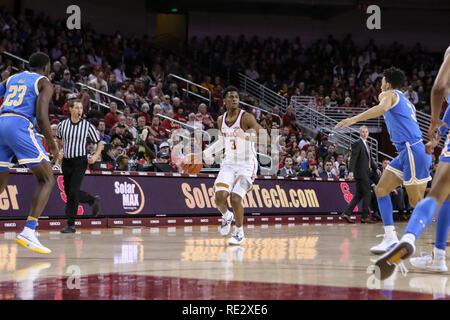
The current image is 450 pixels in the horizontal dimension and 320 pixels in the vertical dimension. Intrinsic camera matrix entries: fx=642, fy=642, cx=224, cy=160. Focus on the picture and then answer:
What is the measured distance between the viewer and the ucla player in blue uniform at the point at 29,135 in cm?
738

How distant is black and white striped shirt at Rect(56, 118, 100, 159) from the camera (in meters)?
11.4

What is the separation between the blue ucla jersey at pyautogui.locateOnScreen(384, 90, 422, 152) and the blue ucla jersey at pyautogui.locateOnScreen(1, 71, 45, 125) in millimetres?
4300

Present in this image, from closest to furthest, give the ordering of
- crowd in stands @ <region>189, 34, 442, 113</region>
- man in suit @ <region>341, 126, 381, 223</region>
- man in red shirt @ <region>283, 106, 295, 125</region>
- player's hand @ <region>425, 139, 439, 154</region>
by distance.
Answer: player's hand @ <region>425, 139, 439, 154</region> < man in suit @ <region>341, 126, 381, 223</region> < man in red shirt @ <region>283, 106, 295, 125</region> < crowd in stands @ <region>189, 34, 442, 113</region>

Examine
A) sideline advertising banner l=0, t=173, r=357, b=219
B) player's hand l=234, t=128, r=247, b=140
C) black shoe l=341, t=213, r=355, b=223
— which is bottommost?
black shoe l=341, t=213, r=355, b=223

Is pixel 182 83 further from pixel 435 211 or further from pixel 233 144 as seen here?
pixel 435 211

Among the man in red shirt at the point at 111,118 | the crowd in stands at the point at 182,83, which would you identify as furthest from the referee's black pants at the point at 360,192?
the man in red shirt at the point at 111,118

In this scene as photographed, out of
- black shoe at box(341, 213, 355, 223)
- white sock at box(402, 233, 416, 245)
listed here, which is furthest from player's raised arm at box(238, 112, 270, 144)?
black shoe at box(341, 213, 355, 223)

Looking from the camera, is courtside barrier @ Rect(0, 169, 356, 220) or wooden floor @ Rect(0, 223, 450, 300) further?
courtside barrier @ Rect(0, 169, 356, 220)

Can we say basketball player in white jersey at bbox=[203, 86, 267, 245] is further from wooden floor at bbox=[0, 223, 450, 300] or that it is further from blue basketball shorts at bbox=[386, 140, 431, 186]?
blue basketball shorts at bbox=[386, 140, 431, 186]

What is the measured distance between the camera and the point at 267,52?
98.2 feet

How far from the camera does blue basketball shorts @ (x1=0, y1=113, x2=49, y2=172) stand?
7.37 metres

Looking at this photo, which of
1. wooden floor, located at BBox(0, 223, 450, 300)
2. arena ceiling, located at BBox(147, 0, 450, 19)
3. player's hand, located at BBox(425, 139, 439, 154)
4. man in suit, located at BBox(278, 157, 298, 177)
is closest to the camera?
wooden floor, located at BBox(0, 223, 450, 300)

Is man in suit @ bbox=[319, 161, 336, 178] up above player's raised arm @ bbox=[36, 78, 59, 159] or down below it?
below
